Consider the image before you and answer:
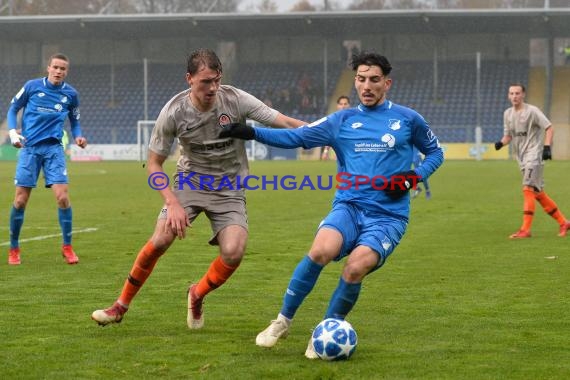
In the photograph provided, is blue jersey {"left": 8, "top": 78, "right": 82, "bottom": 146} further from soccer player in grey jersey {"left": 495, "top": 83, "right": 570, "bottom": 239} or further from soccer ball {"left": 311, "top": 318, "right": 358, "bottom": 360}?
soccer ball {"left": 311, "top": 318, "right": 358, "bottom": 360}

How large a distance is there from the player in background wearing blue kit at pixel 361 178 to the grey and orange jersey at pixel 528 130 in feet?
25.1

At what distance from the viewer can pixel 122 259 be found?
11789 millimetres

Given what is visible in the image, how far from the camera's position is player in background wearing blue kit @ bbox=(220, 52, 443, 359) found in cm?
655

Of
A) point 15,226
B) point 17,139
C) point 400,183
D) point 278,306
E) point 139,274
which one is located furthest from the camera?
point 15,226

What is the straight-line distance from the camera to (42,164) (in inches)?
459

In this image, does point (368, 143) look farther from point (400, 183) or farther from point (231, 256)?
point (231, 256)

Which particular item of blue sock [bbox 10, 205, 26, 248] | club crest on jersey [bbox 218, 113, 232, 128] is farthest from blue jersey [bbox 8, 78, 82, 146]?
club crest on jersey [bbox 218, 113, 232, 128]

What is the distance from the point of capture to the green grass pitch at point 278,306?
6.08m

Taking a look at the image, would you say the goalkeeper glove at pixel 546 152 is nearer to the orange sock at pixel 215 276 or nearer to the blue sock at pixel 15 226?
the blue sock at pixel 15 226

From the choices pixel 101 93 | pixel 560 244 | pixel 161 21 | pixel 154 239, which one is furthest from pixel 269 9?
pixel 154 239

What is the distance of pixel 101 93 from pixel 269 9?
10.6m

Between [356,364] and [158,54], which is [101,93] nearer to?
[158,54]

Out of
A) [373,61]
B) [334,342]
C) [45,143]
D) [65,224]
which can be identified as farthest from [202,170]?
[45,143]

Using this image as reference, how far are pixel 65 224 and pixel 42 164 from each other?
708 mm
